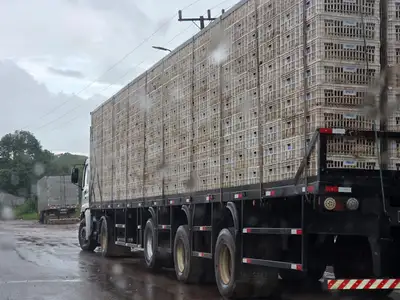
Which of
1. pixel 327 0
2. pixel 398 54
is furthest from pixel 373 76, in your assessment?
pixel 327 0

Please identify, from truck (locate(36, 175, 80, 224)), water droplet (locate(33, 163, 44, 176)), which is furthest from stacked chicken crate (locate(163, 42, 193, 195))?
water droplet (locate(33, 163, 44, 176))

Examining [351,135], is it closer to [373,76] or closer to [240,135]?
[373,76]

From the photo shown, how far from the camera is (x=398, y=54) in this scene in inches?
310

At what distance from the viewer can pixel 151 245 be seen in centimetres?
1406

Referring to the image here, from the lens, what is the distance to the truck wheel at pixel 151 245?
13.7 metres

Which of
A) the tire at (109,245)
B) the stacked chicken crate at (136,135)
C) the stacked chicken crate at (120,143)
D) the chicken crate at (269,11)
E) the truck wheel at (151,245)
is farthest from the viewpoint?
the tire at (109,245)

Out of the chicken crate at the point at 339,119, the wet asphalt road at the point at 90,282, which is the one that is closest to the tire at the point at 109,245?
the wet asphalt road at the point at 90,282

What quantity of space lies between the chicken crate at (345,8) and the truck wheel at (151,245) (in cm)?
730

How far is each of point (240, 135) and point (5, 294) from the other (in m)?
4.88

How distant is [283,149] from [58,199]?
42362 mm

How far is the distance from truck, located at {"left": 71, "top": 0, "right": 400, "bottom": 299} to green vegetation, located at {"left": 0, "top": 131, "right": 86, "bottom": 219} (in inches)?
2460

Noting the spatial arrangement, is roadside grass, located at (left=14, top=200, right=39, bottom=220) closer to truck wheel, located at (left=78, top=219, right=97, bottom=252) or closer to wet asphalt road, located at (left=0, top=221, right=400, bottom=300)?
truck wheel, located at (left=78, top=219, right=97, bottom=252)

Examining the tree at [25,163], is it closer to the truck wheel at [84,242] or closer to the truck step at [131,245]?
the truck wheel at [84,242]

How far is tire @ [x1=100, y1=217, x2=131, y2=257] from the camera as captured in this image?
1792cm
